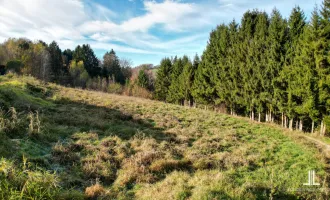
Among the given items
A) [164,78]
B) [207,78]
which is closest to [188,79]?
[207,78]

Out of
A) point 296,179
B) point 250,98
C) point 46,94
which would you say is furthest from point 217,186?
point 250,98

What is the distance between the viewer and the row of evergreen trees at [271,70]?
504 inches

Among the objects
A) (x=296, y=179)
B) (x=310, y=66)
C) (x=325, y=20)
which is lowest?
(x=296, y=179)

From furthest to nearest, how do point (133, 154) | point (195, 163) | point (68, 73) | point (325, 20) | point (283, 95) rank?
point (68, 73)
point (283, 95)
point (325, 20)
point (133, 154)
point (195, 163)

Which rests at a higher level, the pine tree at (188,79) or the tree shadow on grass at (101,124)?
the pine tree at (188,79)

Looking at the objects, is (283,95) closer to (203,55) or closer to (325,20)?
(325,20)

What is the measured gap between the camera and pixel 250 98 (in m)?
19.9

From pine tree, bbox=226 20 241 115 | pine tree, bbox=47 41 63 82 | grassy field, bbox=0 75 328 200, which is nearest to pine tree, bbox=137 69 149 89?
pine tree, bbox=47 41 63 82

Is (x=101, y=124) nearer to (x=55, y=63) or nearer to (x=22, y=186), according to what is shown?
(x=22, y=186)

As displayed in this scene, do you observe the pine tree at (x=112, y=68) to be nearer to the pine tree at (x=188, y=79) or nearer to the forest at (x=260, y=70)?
the forest at (x=260, y=70)

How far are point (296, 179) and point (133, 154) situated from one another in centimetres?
→ 508

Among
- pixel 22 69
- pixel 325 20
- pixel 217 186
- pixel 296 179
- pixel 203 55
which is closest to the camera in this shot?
pixel 217 186

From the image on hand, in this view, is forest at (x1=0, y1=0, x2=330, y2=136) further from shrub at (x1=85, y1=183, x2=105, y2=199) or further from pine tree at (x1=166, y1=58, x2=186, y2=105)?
shrub at (x1=85, y1=183, x2=105, y2=199)

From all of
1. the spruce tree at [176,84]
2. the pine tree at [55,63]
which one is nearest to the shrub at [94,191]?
the spruce tree at [176,84]
